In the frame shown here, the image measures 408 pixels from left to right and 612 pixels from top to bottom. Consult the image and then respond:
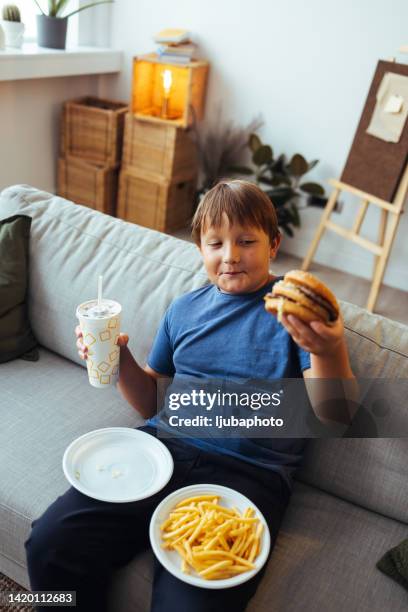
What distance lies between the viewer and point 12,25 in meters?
3.11

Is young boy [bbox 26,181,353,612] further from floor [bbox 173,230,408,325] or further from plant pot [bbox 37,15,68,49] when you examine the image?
plant pot [bbox 37,15,68,49]

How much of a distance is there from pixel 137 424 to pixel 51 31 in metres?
2.92

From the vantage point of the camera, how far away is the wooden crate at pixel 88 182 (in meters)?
3.67

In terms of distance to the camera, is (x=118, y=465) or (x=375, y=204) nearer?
(x=118, y=465)

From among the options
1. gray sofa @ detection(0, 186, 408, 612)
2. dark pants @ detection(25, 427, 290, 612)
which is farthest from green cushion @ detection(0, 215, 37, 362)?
dark pants @ detection(25, 427, 290, 612)

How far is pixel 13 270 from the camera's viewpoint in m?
1.58

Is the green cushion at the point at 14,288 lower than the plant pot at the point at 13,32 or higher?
lower

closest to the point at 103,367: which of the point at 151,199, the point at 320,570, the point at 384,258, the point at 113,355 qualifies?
the point at 113,355

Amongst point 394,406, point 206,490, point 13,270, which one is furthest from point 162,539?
point 13,270

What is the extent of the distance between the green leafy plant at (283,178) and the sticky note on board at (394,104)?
57cm

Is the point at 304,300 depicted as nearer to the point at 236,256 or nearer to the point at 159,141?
the point at 236,256

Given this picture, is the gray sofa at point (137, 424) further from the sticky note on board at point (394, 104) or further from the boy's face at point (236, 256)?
the sticky note on board at point (394, 104)

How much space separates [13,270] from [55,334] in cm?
23

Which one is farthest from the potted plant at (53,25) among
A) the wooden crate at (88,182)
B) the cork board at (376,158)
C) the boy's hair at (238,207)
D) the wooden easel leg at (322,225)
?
the boy's hair at (238,207)
